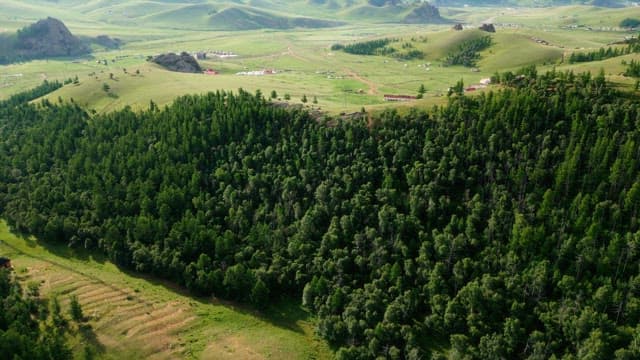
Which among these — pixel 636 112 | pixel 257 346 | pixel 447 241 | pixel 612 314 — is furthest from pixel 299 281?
pixel 636 112

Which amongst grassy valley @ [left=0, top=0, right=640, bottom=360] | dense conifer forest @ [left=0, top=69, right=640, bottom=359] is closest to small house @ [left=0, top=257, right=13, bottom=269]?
grassy valley @ [left=0, top=0, right=640, bottom=360]

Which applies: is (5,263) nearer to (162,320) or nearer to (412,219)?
(162,320)

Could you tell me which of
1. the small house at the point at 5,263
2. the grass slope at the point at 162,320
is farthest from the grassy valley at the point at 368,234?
the small house at the point at 5,263

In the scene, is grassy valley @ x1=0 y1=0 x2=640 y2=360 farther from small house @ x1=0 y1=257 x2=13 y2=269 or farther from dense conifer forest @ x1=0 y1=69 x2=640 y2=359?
small house @ x1=0 y1=257 x2=13 y2=269

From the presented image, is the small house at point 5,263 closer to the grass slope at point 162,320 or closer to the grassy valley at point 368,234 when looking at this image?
the grass slope at point 162,320

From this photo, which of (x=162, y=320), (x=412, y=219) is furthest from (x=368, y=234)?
(x=162, y=320)

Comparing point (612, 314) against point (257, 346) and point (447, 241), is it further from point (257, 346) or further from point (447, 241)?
point (257, 346)
